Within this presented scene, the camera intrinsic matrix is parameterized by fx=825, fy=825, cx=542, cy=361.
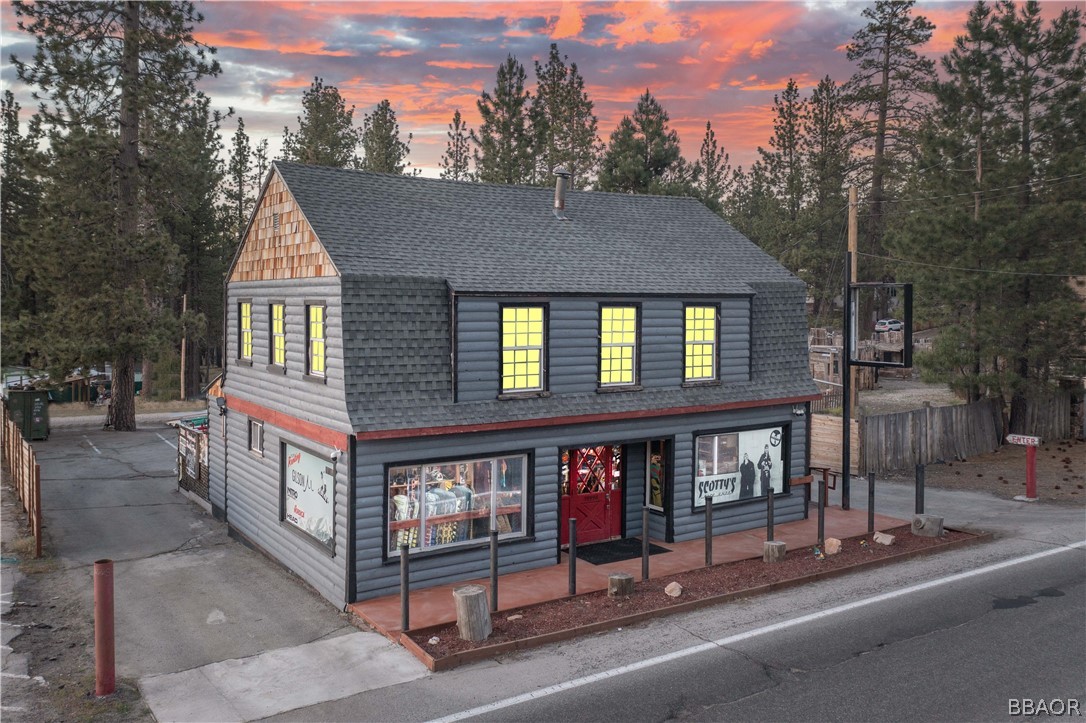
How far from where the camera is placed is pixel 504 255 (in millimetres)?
A: 16188

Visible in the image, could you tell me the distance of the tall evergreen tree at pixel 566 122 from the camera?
54.6 meters

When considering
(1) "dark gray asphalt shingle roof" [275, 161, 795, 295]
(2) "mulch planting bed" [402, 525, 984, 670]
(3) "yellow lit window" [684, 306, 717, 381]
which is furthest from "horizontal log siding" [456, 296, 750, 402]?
(2) "mulch planting bed" [402, 525, 984, 670]

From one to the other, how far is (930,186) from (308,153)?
34607 millimetres

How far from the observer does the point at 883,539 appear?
16641 mm

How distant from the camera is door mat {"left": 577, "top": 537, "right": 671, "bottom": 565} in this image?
15.8m

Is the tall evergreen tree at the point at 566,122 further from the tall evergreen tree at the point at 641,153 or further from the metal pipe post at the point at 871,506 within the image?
the metal pipe post at the point at 871,506

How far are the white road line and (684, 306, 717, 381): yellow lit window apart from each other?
5.75 m

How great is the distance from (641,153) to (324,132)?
20.1 m

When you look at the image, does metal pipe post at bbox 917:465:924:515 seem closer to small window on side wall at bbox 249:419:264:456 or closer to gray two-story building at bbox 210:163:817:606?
gray two-story building at bbox 210:163:817:606

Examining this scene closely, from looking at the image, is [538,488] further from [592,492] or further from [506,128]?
[506,128]

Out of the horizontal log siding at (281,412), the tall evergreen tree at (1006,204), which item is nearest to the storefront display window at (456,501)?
the horizontal log siding at (281,412)

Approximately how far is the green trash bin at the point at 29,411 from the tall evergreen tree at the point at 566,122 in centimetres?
3219

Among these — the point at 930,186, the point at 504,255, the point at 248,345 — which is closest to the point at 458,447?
the point at 504,255

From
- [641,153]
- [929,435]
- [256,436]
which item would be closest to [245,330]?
[256,436]
